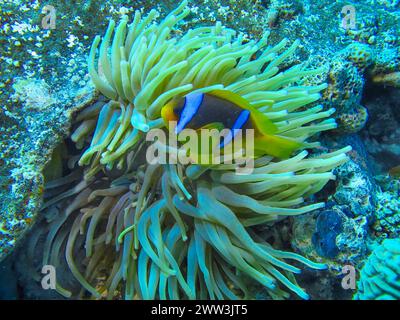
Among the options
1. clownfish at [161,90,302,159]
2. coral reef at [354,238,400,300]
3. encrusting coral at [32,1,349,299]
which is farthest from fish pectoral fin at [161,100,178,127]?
coral reef at [354,238,400,300]

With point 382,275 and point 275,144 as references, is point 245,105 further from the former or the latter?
point 382,275

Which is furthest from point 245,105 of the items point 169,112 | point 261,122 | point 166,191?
point 166,191

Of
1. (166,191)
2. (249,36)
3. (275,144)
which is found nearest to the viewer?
(275,144)

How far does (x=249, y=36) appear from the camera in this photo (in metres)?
2.67

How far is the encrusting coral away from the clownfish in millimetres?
140

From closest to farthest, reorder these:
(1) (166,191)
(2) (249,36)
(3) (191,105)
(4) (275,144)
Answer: (3) (191,105) → (4) (275,144) → (1) (166,191) → (2) (249,36)

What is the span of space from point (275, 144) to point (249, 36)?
4.11ft

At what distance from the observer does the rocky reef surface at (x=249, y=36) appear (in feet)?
6.42

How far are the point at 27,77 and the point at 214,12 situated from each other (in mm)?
1414

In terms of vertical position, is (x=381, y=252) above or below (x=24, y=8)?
below

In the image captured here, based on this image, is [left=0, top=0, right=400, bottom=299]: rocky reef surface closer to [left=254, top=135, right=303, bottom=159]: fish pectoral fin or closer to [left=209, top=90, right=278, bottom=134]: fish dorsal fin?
[left=254, top=135, right=303, bottom=159]: fish pectoral fin
